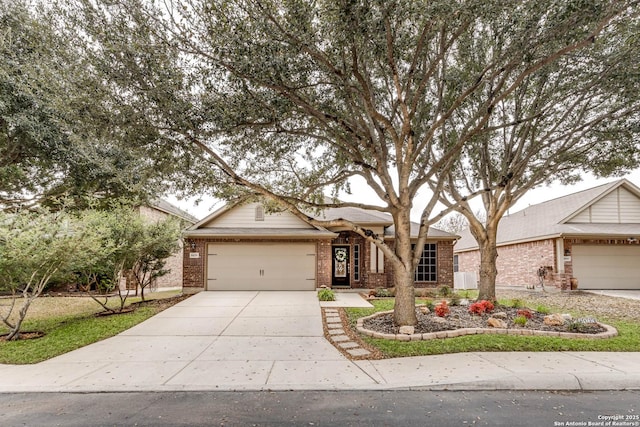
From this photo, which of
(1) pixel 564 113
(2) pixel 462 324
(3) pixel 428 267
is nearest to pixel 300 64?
(2) pixel 462 324

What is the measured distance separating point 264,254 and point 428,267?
24.6ft

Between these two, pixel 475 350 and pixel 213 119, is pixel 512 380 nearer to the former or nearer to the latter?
pixel 475 350

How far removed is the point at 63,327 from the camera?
28.7ft

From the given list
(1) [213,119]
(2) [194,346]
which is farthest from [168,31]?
(2) [194,346]

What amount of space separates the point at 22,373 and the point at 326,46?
25.0ft

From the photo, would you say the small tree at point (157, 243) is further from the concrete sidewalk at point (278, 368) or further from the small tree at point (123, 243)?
the concrete sidewalk at point (278, 368)

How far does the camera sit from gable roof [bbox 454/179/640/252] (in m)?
15.8

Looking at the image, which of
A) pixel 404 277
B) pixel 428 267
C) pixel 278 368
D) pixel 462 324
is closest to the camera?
pixel 278 368

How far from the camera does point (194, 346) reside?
6.96 m

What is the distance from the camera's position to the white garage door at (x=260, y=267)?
14.9 m

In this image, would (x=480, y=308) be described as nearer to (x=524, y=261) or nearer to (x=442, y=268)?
Result: (x=442, y=268)

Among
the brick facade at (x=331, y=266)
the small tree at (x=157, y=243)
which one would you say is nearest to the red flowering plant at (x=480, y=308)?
the brick facade at (x=331, y=266)

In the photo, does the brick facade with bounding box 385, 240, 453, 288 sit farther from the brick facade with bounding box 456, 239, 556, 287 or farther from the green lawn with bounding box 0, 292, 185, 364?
the green lawn with bounding box 0, 292, 185, 364

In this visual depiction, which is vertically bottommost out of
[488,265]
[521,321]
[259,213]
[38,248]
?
[521,321]
